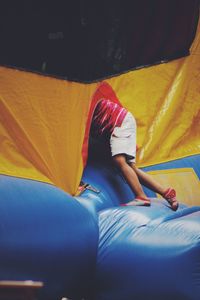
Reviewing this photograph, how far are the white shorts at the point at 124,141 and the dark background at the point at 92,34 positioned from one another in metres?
0.35

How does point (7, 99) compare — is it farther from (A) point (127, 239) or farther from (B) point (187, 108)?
(B) point (187, 108)

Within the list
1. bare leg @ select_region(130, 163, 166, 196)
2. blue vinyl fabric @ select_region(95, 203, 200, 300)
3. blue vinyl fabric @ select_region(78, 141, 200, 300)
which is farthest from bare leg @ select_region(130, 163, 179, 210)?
blue vinyl fabric @ select_region(95, 203, 200, 300)

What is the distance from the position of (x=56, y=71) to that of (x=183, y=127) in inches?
58.0

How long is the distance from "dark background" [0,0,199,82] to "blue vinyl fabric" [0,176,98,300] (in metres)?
0.68

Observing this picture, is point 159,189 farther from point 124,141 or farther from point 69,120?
point 69,120

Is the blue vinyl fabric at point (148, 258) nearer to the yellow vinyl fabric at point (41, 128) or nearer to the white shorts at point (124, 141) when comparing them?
the yellow vinyl fabric at point (41, 128)

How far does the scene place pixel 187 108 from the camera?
12.5 feet

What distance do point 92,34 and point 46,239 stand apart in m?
1.50

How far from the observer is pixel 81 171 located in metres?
2.62

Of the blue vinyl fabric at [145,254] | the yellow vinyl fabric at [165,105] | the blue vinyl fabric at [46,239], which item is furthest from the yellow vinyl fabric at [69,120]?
the blue vinyl fabric at [145,254]

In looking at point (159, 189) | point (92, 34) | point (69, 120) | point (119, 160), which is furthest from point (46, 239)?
point (92, 34)

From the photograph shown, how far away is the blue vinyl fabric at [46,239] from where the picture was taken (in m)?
1.85

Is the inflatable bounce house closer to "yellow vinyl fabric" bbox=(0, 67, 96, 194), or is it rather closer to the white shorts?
"yellow vinyl fabric" bbox=(0, 67, 96, 194)

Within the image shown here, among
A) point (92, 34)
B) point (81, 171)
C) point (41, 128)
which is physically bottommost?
point (81, 171)
